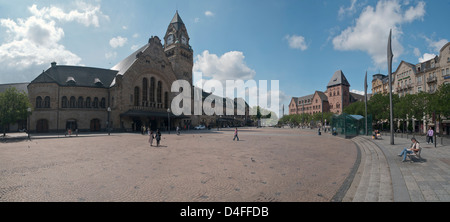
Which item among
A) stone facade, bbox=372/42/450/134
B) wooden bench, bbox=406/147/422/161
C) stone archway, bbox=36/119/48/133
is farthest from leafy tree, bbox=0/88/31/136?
stone facade, bbox=372/42/450/134

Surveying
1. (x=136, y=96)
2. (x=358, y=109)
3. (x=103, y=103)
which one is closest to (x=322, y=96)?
(x=358, y=109)

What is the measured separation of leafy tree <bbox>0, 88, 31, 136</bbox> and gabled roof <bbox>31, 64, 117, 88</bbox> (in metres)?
10.9

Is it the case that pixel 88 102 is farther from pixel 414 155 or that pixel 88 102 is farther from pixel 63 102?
pixel 414 155

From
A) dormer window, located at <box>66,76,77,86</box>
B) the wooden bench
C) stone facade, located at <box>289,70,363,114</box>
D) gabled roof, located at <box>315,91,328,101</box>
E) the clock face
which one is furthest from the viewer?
gabled roof, located at <box>315,91,328,101</box>

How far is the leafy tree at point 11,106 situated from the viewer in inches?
1095

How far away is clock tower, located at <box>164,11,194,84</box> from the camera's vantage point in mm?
59469

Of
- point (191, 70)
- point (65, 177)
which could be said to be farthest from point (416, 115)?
point (191, 70)

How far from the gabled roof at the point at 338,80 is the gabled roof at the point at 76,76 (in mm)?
97795

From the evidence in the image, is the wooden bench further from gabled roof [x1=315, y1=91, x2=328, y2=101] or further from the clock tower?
gabled roof [x1=315, y1=91, x2=328, y2=101]

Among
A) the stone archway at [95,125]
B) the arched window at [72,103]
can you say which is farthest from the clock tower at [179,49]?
the arched window at [72,103]

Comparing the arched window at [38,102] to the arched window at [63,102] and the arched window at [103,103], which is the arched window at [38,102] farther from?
the arched window at [103,103]

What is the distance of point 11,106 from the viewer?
94.0 ft
